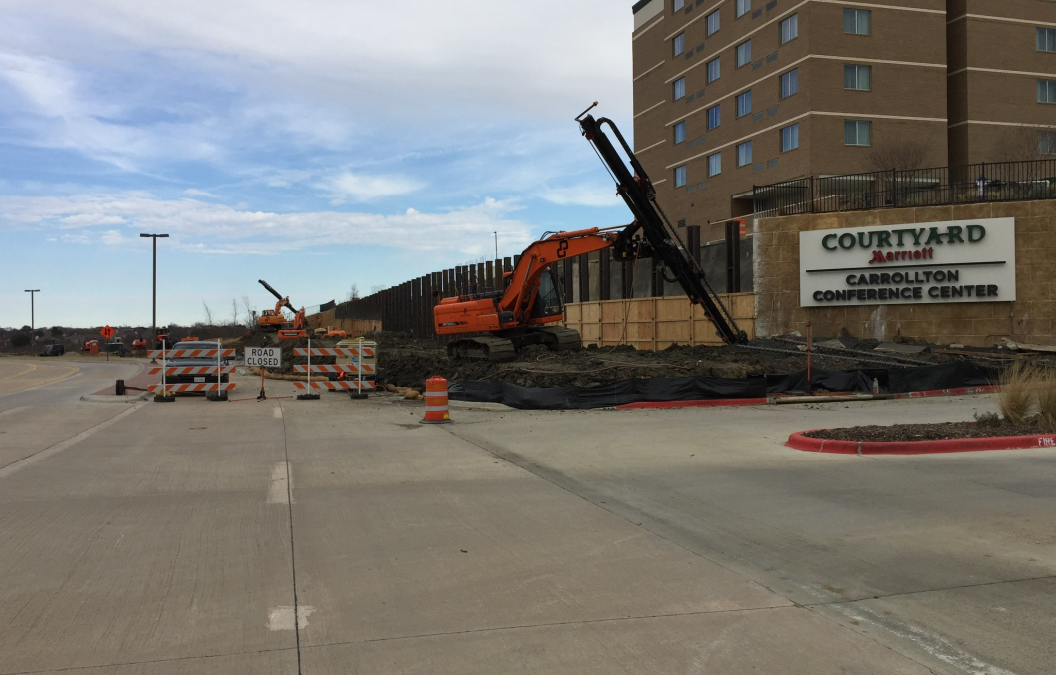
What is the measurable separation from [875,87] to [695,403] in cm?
3401

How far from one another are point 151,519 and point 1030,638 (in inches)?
278

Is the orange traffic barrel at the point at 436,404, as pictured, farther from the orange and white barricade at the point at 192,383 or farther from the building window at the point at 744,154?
the building window at the point at 744,154

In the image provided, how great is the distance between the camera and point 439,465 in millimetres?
11016

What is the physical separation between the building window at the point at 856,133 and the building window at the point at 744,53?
25.5 ft

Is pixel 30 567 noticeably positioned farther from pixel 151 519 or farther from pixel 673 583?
pixel 673 583

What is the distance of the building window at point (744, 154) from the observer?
49.6 meters

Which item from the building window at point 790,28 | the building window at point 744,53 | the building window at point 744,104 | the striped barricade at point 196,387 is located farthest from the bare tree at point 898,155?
the striped barricade at point 196,387

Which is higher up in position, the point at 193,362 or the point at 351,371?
the point at 193,362

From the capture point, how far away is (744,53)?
5012cm

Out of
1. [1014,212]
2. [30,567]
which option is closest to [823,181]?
[1014,212]

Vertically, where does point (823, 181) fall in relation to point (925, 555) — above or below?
above

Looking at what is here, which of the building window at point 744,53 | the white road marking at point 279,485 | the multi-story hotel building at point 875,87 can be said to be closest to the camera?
the white road marking at point 279,485

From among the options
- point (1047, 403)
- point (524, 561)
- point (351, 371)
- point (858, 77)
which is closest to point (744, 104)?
point (858, 77)

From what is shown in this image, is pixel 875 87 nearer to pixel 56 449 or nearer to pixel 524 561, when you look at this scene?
pixel 56 449
